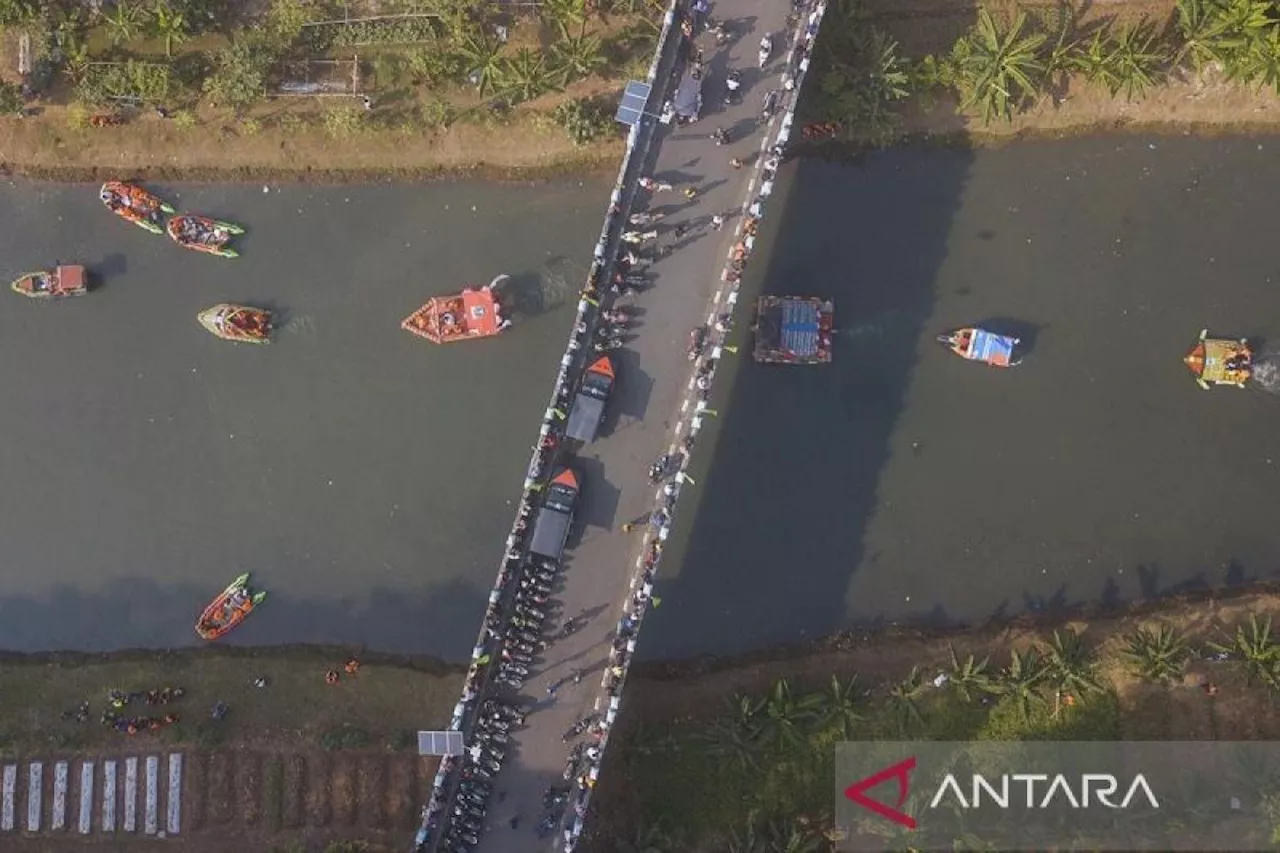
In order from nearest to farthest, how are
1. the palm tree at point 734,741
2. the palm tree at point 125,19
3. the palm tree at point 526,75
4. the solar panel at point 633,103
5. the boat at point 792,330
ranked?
the solar panel at point 633,103 → the palm tree at point 734,741 → the palm tree at point 125,19 → the palm tree at point 526,75 → the boat at point 792,330

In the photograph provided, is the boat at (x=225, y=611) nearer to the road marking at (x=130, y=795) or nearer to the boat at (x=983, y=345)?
the road marking at (x=130, y=795)

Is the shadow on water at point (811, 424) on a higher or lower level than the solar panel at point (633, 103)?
lower

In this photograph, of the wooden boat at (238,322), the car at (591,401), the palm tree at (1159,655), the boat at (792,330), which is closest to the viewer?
the car at (591,401)

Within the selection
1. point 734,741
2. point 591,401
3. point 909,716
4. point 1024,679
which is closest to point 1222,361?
point 1024,679

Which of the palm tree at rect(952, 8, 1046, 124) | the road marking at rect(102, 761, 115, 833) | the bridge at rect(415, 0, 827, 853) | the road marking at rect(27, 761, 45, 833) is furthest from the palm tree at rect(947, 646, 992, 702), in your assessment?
the road marking at rect(27, 761, 45, 833)

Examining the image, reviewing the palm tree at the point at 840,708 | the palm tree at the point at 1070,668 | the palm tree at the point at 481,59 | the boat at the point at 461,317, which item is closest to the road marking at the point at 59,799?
the boat at the point at 461,317

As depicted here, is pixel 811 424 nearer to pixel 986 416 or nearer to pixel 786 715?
pixel 986 416
